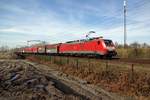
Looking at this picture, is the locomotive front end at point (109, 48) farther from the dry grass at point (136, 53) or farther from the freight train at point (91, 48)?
the dry grass at point (136, 53)

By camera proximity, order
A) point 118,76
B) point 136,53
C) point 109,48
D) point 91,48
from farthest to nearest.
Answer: point 136,53 < point 91,48 < point 109,48 < point 118,76

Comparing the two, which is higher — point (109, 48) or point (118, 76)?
point (109, 48)

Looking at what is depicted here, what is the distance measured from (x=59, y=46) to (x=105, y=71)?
120 feet

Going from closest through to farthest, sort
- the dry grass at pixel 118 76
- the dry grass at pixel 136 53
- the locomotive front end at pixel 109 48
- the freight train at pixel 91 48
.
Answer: the dry grass at pixel 118 76
the locomotive front end at pixel 109 48
the freight train at pixel 91 48
the dry grass at pixel 136 53

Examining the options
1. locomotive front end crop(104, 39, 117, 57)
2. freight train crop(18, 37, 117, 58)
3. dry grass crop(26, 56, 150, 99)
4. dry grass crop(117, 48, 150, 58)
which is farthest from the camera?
dry grass crop(117, 48, 150, 58)

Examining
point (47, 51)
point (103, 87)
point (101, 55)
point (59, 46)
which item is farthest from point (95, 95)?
point (47, 51)

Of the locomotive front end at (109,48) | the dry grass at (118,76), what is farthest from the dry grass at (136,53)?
the dry grass at (118,76)

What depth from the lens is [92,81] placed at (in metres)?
21.7

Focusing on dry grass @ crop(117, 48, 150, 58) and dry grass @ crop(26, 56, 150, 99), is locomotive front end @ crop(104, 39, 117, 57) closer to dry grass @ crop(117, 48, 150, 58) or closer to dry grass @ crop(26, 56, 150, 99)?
dry grass @ crop(26, 56, 150, 99)

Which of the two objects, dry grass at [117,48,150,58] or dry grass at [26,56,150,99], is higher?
dry grass at [117,48,150,58]

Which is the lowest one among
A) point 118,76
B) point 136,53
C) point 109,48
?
point 118,76

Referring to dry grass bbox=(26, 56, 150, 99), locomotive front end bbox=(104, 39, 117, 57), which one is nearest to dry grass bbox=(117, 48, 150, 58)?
locomotive front end bbox=(104, 39, 117, 57)

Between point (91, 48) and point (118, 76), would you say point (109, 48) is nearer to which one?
point (91, 48)

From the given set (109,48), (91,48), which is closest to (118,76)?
(109,48)
